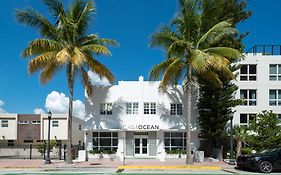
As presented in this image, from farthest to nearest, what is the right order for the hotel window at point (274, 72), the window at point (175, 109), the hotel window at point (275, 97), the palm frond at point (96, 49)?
the hotel window at point (274, 72)
the hotel window at point (275, 97)
the window at point (175, 109)
the palm frond at point (96, 49)

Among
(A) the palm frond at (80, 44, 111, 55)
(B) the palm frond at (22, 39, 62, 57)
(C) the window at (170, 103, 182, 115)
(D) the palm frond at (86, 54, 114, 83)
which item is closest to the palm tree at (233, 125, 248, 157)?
(C) the window at (170, 103, 182, 115)

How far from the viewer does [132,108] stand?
127 feet

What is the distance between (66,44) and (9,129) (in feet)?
118

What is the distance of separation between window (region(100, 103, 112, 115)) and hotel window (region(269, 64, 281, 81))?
1673 cm

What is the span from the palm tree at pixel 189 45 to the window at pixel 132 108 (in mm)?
5843

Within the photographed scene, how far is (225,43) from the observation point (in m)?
36.8

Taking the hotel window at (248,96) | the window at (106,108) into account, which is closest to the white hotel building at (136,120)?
the window at (106,108)

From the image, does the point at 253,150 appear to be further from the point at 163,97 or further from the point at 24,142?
the point at 24,142

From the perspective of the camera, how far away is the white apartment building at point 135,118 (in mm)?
38250

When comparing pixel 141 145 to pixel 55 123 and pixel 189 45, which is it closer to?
pixel 189 45

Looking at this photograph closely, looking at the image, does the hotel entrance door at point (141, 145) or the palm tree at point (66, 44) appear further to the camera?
the hotel entrance door at point (141, 145)

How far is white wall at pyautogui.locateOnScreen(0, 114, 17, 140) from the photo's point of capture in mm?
63344

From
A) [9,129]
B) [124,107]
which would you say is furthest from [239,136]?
[9,129]

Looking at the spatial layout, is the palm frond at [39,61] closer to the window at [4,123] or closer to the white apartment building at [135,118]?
the white apartment building at [135,118]
